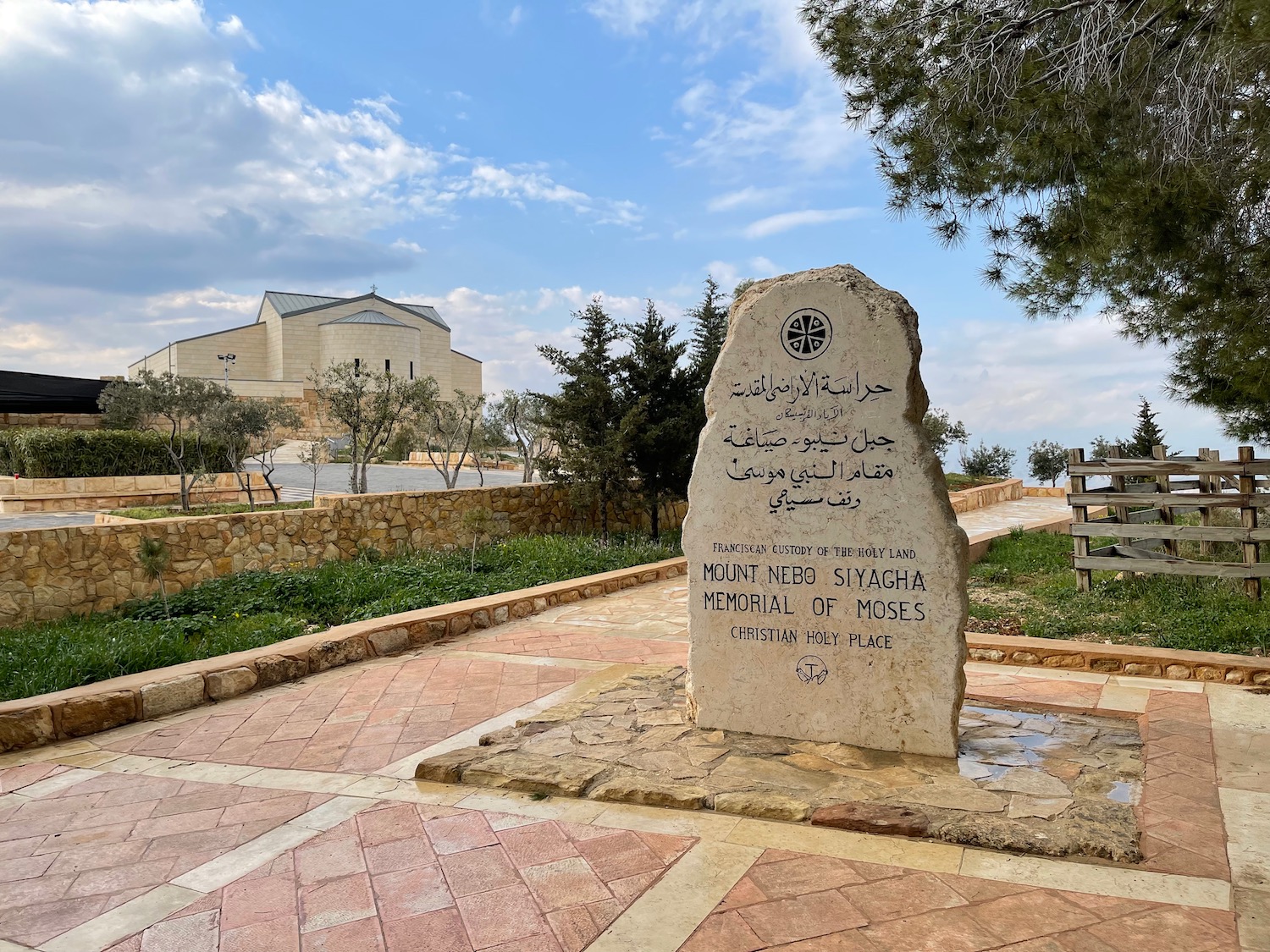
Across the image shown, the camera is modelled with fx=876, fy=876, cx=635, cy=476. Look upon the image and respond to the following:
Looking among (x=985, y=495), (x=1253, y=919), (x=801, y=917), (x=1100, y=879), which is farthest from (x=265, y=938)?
(x=985, y=495)

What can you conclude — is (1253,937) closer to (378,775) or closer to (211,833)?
(378,775)

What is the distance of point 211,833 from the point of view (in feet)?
12.7

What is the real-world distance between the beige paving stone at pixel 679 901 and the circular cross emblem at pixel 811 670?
4.14ft

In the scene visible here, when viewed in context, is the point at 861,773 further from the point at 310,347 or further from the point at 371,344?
the point at 310,347

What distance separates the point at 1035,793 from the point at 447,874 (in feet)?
8.58

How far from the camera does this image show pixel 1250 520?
858 centimetres

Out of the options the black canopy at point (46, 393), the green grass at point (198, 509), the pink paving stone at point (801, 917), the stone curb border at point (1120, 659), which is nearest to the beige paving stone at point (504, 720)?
the pink paving stone at point (801, 917)

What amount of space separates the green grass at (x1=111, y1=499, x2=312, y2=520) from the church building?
42029 mm

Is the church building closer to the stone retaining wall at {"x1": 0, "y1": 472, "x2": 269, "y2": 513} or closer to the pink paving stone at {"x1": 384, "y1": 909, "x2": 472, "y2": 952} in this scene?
the stone retaining wall at {"x1": 0, "y1": 472, "x2": 269, "y2": 513}

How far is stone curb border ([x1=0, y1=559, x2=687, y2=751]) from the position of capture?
5363 mm

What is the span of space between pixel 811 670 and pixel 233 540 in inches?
329

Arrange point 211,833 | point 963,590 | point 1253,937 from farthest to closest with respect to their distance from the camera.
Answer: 1. point 963,590
2. point 211,833
3. point 1253,937

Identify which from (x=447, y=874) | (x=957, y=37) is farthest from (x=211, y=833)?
(x=957, y=37)

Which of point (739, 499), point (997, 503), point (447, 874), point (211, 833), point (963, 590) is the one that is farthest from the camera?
point (997, 503)
